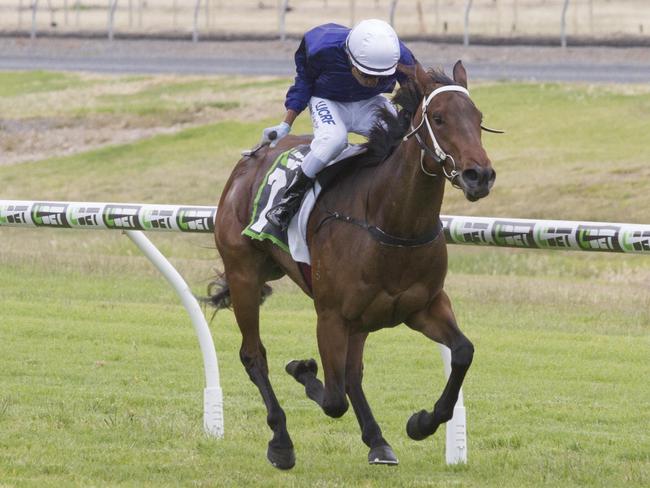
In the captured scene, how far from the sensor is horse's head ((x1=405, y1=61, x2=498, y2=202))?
226 inches

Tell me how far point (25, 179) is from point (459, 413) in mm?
24376

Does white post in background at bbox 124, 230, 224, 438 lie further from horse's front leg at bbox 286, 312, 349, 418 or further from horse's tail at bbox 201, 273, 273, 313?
horse's front leg at bbox 286, 312, 349, 418

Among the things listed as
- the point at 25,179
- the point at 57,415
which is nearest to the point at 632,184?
the point at 25,179

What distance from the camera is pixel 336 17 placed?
45.2 m

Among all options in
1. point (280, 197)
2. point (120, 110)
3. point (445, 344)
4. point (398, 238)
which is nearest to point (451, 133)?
point (398, 238)

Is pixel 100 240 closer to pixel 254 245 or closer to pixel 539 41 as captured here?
pixel 254 245

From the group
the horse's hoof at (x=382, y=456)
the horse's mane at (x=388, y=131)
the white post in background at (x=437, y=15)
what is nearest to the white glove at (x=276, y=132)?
the horse's mane at (x=388, y=131)

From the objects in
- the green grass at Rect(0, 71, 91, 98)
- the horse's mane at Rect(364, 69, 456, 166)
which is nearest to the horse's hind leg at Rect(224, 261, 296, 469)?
the horse's mane at Rect(364, 69, 456, 166)

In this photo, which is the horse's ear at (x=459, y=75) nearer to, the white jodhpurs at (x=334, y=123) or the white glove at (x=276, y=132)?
the white jodhpurs at (x=334, y=123)

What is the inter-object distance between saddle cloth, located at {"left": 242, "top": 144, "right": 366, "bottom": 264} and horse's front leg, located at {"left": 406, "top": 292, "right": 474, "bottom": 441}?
0.75m

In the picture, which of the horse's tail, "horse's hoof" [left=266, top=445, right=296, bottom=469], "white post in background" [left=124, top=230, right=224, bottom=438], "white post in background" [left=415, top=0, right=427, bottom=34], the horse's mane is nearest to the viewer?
the horse's mane

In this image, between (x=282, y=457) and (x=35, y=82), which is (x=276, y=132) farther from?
(x=35, y=82)

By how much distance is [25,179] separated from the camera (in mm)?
30344

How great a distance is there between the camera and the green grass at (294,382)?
7.09 m
